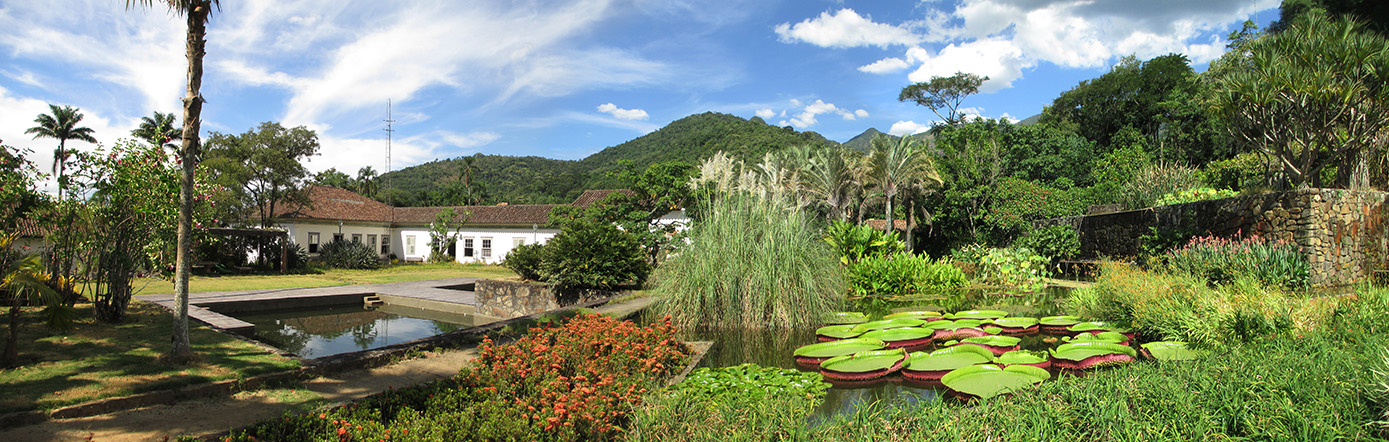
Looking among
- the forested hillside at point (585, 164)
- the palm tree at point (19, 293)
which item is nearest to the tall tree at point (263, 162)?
the forested hillside at point (585, 164)

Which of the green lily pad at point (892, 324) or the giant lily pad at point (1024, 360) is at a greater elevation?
the green lily pad at point (892, 324)

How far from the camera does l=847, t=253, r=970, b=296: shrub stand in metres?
9.71

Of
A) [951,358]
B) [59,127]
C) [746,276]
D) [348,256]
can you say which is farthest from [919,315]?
[59,127]

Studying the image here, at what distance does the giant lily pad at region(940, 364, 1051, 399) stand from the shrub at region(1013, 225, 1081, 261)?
11.9 metres

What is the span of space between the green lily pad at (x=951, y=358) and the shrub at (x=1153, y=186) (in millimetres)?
12852

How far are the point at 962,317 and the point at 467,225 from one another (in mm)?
26793

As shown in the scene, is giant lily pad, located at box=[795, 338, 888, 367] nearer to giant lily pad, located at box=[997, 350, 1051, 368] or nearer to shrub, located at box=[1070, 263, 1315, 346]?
giant lily pad, located at box=[997, 350, 1051, 368]

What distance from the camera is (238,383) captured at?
13.4 feet

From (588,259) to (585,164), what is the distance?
182ft

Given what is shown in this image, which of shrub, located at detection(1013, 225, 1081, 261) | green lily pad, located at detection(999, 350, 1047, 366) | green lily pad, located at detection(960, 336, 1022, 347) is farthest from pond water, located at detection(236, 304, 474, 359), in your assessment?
shrub, located at detection(1013, 225, 1081, 261)

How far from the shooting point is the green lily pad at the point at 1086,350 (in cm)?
434

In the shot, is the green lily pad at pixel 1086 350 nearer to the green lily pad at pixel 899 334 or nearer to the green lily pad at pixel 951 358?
the green lily pad at pixel 951 358

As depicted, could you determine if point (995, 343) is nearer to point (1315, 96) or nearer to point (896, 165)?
point (1315, 96)

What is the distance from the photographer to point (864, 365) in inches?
168
